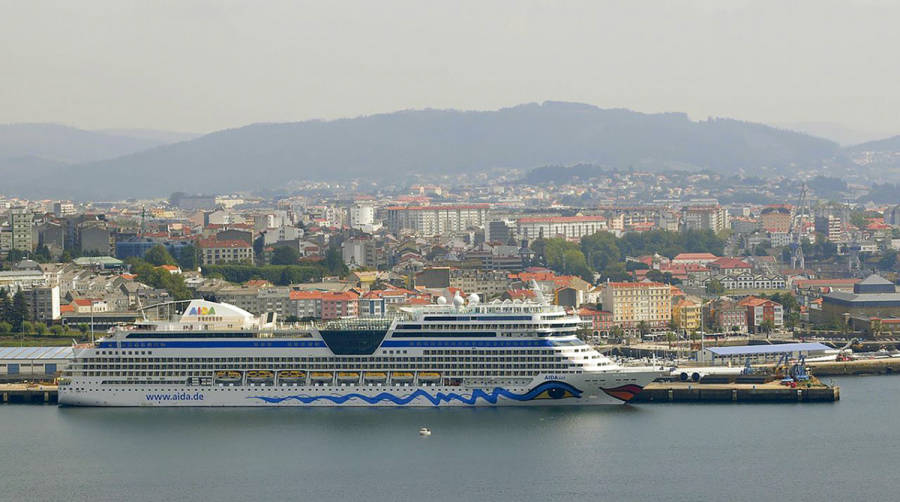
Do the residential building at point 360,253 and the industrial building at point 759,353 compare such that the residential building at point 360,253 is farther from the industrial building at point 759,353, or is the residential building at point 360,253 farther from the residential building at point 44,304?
the industrial building at point 759,353

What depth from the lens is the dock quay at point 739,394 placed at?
29766 millimetres

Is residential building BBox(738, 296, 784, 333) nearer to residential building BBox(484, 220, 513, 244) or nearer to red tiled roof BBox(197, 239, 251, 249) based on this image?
red tiled roof BBox(197, 239, 251, 249)

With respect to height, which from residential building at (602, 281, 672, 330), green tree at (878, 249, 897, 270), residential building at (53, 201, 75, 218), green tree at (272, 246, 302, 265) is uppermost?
residential building at (53, 201, 75, 218)

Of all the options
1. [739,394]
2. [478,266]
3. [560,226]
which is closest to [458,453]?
[739,394]

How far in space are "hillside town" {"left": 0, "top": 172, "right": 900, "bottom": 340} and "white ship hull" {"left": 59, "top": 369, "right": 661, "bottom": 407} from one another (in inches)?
83.3

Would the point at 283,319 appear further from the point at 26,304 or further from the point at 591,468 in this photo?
the point at 591,468

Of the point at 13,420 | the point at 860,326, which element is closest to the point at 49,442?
the point at 13,420

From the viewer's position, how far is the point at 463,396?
28266mm

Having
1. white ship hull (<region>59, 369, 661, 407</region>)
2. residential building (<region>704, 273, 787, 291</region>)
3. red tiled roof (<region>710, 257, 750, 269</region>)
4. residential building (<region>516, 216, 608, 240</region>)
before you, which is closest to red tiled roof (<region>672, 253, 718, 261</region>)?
red tiled roof (<region>710, 257, 750, 269</region>)

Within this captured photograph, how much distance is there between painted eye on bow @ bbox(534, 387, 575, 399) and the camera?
92.1ft

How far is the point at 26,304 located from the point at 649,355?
15791 mm

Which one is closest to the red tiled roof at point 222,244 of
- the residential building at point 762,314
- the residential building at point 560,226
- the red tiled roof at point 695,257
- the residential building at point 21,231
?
the residential building at point 21,231

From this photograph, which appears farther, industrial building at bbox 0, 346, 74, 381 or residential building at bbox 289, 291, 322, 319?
residential building at bbox 289, 291, 322, 319

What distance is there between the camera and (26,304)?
41938 mm
